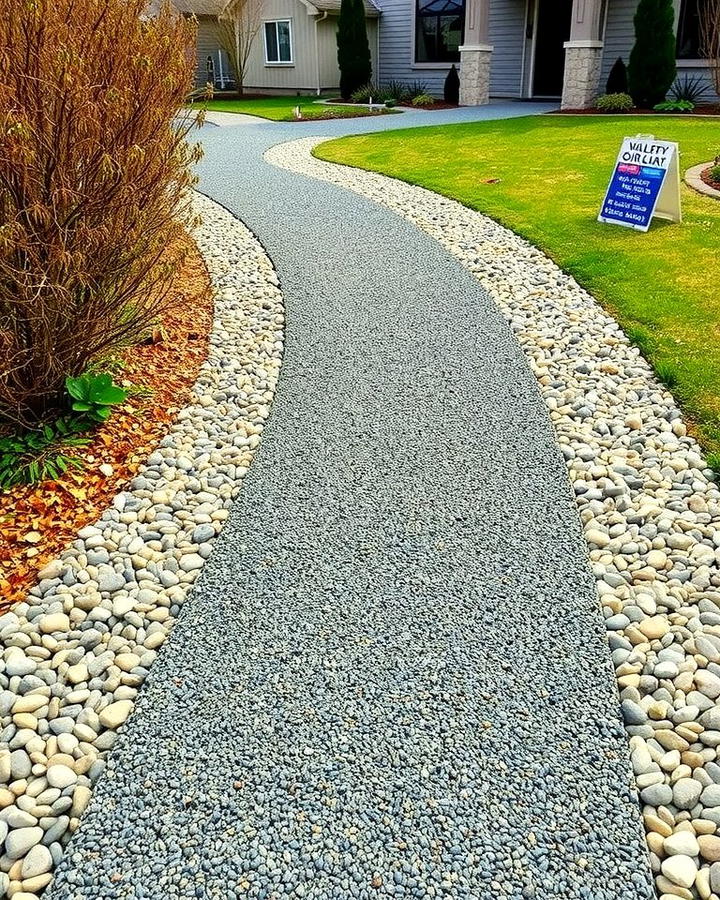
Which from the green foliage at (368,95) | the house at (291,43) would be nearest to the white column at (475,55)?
the green foliage at (368,95)

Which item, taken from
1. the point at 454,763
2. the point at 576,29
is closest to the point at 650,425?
the point at 454,763

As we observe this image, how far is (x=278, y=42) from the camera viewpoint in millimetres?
25625

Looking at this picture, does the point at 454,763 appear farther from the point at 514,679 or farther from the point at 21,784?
the point at 21,784

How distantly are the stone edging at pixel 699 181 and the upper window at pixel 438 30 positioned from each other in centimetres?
1407

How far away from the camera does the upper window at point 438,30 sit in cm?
2245

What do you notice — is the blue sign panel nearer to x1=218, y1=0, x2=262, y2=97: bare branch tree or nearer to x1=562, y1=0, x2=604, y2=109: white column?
x1=562, y1=0, x2=604, y2=109: white column

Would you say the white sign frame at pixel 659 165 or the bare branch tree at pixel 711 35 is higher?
the bare branch tree at pixel 711 35

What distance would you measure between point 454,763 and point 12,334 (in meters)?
2.86

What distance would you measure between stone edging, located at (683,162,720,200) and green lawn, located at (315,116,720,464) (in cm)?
16

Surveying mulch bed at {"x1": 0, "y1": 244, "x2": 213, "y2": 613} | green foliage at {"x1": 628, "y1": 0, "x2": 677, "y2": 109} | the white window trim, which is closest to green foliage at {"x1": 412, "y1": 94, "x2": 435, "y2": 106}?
the white window trim

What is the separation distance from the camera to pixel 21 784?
2318 mm

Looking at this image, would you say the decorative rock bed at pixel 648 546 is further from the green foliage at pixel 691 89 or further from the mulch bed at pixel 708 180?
the green foliage at pixel 691 89

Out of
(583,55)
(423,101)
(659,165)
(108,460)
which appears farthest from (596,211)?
(423,101)

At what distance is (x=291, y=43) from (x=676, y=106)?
14.0 metres
